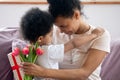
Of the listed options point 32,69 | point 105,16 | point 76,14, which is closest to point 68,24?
point 76,14

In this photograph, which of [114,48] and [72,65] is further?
[114,48]

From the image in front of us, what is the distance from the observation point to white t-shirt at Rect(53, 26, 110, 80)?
1.27 meters

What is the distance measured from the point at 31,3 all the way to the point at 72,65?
49.2 inches

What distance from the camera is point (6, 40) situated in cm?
178

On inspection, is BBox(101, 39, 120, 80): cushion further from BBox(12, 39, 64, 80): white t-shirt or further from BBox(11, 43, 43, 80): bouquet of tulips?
BBox(11, 43, 43, 80): bouquet of tulips

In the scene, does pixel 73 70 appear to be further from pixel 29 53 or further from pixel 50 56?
pixel 29 53

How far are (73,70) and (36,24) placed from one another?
0.97ft

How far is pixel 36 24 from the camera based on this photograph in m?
1.15

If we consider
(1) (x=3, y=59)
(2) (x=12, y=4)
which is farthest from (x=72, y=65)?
(2) (x=12, y=4)

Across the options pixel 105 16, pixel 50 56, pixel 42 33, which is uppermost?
pixel 42 33

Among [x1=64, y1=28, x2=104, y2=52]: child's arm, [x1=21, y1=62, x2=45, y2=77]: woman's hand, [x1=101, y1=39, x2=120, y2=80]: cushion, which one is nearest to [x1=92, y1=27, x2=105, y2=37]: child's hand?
[x1=64, y1=28, x2=104, y2=52]: child's arm

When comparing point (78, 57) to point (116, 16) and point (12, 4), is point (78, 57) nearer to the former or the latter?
point (116, 16)

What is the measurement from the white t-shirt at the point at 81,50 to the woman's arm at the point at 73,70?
0.11 feet

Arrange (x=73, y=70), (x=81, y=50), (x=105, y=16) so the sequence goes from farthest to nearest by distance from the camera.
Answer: (x=105, y=16) → (x=81, y=50) → (x=73, y=70)
